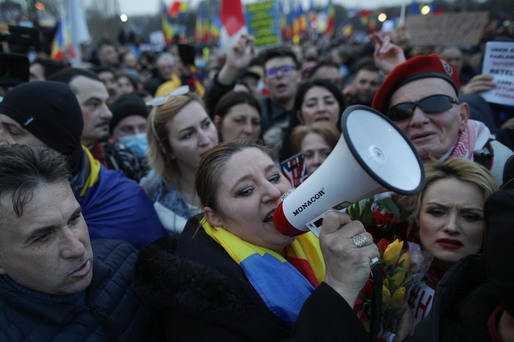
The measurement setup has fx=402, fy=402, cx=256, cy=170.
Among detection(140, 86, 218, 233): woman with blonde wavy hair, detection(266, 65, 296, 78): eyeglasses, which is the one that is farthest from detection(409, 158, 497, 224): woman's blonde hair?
detection(266, 65, 296, 78): eyeglasses

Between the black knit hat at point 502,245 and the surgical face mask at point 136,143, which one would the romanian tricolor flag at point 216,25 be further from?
the black knit hat at point 502,245

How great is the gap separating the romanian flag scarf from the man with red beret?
1106mm

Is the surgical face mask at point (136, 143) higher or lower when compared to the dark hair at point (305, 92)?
lower

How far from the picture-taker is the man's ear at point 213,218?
6.43 feet

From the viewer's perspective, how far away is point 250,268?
171 centimetres

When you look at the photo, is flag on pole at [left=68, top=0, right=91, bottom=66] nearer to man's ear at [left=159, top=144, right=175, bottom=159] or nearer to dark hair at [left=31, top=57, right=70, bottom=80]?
dark hair at [left=31, top=57, right=70, bottom=80]

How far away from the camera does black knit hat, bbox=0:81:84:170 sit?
242 centimetres

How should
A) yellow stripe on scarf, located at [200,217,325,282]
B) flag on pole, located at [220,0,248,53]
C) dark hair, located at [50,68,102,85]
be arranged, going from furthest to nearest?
flag on pole, located at [220,0,248,53], dark hair, located at [50,68,102,85], yellow stripe on scarf, located at [200,217,325,282]

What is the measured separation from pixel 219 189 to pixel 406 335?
1099 mm

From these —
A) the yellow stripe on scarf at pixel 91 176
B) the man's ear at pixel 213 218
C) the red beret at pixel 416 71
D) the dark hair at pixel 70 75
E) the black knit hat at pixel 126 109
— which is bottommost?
the man's ear at pixel 213 218

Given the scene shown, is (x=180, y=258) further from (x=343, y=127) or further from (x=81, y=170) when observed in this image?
(x=81, y=170)

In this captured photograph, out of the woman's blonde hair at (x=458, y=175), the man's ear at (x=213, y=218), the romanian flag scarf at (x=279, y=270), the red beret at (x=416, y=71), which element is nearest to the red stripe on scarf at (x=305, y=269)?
the romanian flag scarf at (x=279, y=270)

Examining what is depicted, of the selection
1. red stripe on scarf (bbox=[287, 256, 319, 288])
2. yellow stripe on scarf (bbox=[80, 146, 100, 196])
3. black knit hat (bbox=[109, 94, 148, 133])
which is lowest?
red stripe on scarf (bbox=[287, 256, 319, 288])

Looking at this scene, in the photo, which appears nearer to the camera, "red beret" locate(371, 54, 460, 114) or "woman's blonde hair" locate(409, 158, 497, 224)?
"woman's blonde hair" locate(409, 158, 497, 224)
